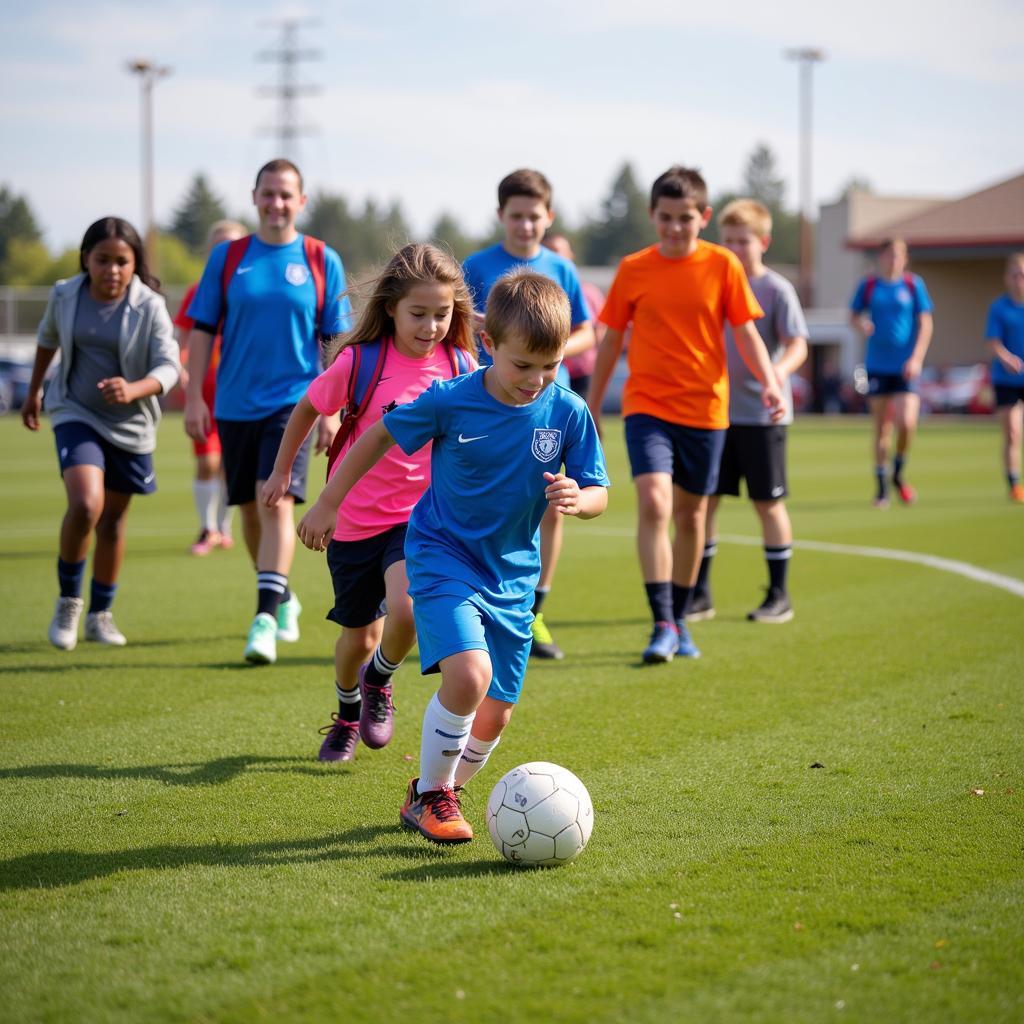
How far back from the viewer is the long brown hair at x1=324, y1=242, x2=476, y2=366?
4777mm

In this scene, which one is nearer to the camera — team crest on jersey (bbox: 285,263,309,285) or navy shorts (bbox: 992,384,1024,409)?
team crest on jersey (bbox: 285,263,309,285)

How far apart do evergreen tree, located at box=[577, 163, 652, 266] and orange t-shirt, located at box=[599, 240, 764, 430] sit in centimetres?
11663

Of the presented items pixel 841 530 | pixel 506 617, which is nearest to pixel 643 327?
pixel 506 617

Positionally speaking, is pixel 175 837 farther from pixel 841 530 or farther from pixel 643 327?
pixel 841 530

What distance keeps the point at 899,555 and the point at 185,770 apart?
7.12m

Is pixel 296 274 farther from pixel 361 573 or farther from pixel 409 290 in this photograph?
pixel 361 573

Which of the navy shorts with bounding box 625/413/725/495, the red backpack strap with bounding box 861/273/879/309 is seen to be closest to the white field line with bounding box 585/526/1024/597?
the navy shorts with bounding box 625/413/725/495

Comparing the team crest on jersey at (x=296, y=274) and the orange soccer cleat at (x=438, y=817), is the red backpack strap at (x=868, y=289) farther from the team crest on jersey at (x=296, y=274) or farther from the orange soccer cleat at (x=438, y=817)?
the orange soccer cleat at (x=438, y=817)

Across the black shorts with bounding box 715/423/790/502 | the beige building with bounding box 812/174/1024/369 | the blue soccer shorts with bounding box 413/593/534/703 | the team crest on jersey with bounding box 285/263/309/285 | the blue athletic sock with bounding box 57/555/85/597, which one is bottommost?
the blue athletic sock with bounding box 57/555/85/597

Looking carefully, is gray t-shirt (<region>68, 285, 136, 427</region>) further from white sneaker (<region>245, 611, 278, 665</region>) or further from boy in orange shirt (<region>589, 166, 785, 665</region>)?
boy in orange shirt (<region>589, 166, 785, 665</region>)

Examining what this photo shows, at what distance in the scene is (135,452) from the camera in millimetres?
7160

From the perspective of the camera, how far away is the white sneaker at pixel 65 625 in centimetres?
711

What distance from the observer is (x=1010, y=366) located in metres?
14.5

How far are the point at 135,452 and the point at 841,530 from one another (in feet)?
23.9
